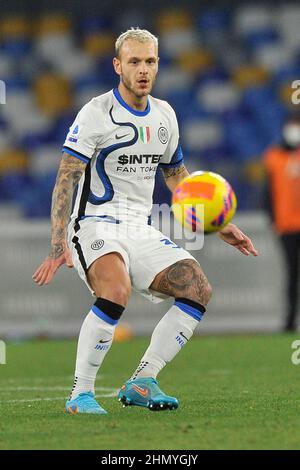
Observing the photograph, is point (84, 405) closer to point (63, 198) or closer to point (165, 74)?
point (63, 198)

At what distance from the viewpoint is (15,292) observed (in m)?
13.6

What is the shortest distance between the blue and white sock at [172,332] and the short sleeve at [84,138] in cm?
96

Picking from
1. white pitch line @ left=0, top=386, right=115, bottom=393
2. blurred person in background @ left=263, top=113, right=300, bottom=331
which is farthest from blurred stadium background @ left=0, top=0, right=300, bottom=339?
white pitch line @ left=0, top=386, right=115, bottom=393

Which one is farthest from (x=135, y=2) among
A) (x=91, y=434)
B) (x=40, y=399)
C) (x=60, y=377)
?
(x=91, y=434)

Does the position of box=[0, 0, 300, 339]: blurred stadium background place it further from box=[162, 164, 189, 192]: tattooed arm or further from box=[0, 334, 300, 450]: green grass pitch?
box=[162, 164, 189, 192]: tattooed arm

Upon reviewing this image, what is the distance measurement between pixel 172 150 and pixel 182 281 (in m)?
0.91

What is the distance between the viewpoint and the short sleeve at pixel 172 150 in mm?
6762

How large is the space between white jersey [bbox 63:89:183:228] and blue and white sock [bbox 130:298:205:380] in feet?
1.93

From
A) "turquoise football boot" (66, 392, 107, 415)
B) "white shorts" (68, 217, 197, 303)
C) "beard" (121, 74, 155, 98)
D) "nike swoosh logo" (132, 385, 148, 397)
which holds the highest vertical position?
"beard" (121, 74, 155, 98)

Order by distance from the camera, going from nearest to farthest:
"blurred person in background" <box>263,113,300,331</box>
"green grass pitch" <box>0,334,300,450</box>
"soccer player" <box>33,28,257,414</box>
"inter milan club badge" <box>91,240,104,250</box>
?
"green grass pitch" <box>0,334,300,450</box>
"soccer player" <box>33,28,257,414</box>
"inter milan club badge" <box>91,240,104,250</box>
"blurred person in background" <box>263,113,300,331</box>

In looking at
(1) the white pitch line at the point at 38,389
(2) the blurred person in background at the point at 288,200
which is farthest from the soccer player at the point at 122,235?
(2) the blurred person in background at the point at 288,200

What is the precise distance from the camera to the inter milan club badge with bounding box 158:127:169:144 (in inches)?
260

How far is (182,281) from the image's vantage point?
632cm

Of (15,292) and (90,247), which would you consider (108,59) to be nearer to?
(15,292)
